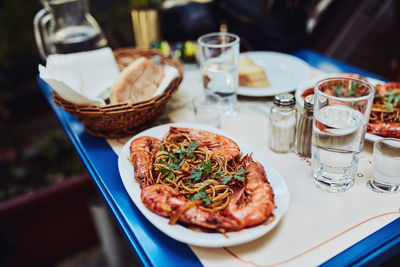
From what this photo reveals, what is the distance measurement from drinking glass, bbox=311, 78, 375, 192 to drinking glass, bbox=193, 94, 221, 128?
433 millimetres

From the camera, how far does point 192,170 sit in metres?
1.00

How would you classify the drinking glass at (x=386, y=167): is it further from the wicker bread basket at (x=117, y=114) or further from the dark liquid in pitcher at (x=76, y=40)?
the dark liquid in pitcher at (x=76, y=40)

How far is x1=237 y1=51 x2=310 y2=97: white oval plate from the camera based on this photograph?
148 cm

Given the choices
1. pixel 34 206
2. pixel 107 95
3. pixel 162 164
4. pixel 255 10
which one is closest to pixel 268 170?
pixel 162 164

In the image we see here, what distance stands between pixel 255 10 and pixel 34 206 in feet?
6.69

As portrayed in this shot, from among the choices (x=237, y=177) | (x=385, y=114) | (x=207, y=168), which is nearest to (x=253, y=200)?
(x=237, y=177)

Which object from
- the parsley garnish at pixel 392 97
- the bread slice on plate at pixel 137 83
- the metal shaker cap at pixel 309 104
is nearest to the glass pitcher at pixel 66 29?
the bread slice on plate at pixel 137 83

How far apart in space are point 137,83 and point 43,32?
0.72 metres

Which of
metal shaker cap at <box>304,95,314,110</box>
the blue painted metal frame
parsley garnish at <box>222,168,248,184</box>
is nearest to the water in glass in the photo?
metal shaker cap at <box>304,95,314,110</box>

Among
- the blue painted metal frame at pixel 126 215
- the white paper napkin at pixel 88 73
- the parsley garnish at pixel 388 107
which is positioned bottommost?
the blue painted metal frame at pixel 126 215

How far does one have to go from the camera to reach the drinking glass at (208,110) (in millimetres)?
1303

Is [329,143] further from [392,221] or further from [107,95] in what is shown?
[107,95]

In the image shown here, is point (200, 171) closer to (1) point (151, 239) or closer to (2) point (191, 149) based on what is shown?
(2) point (191, 149)

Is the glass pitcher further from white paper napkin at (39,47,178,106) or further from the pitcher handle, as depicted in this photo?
white paper napkin at (39,47,178,106)
